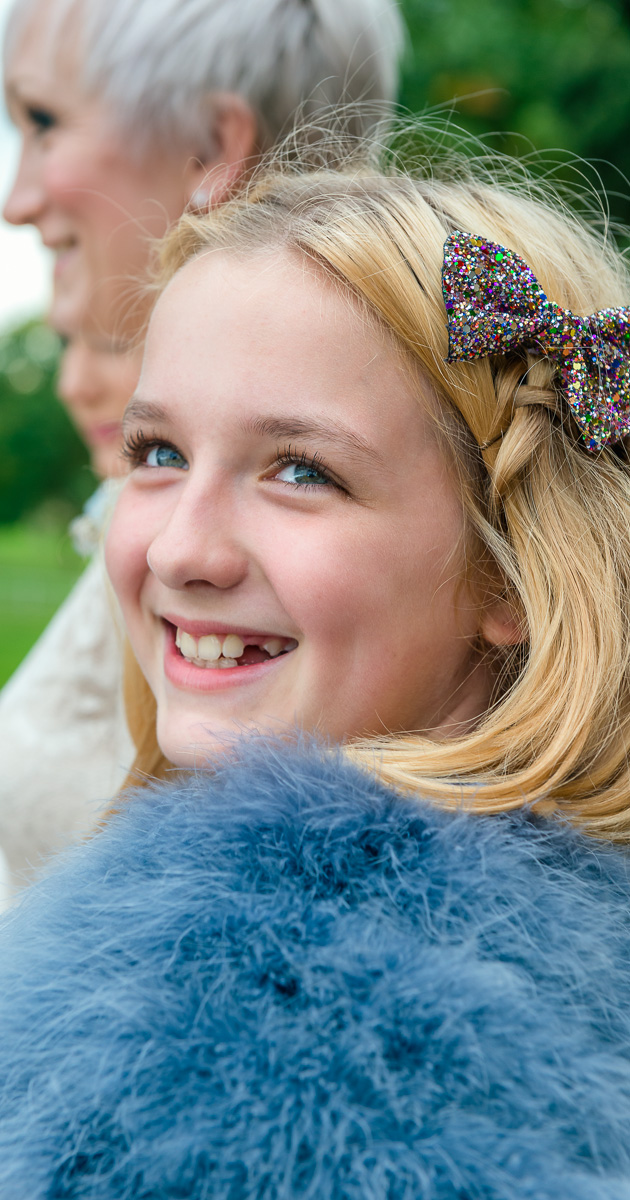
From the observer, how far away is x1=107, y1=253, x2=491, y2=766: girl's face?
4.42ft

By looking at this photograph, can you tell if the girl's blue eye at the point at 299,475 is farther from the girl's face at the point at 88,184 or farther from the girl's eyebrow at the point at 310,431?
the girl's face at the point at 88,184

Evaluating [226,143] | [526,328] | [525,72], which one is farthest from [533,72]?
[526,328]

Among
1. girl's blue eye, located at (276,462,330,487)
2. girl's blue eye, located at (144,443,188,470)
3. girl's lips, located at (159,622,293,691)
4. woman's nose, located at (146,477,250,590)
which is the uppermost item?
girl's blue eye, located at (144,443,188,470)

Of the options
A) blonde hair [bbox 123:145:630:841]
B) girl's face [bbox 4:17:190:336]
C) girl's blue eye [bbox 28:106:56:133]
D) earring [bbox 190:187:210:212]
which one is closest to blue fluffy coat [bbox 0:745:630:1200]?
blonde hair [bbox 123:145:630:841]

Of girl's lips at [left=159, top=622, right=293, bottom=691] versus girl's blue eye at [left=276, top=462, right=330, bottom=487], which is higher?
girl's blue eye at [left=276, top=462, right=330, bottom=487]

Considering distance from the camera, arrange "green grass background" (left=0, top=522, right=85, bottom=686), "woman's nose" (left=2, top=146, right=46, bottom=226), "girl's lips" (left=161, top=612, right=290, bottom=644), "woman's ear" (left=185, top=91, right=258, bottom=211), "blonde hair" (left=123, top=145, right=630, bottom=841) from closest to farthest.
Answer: "blonde hair" (left=123, top=145, right=630, bottom=841) → "girl's lips" (left=161, top=612, right=290, bottom=644) → "woman's ear" (left=185, top=91, right=258, bottom=211) → "woman's nose" (left=2, top=146, right=46, bottom=226) → "green grass background" (left=0, top=522, right=85, bottom=686)

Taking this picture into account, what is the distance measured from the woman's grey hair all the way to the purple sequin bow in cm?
90

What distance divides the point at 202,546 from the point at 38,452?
107ft

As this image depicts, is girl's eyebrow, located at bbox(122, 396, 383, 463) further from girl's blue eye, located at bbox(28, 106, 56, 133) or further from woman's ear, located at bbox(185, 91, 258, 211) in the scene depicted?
girl's blue eye, located at bbox(28, 106, 56, 133)

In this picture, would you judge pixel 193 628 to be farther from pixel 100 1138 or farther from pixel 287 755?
pixel 100 1138

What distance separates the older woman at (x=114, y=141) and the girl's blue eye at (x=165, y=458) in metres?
0.66

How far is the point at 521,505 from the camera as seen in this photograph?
1.45 metres

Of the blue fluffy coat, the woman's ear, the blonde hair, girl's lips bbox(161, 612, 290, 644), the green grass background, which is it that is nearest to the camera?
the blue fluffy coat

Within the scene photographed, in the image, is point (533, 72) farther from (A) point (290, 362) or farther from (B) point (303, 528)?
(B) point (303, 528)
